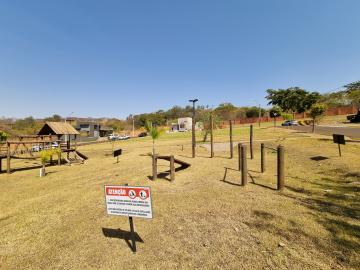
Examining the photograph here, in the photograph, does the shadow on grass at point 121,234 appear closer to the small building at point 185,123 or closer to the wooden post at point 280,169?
the wooden post at point 280,169

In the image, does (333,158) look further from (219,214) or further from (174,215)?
(174,215)

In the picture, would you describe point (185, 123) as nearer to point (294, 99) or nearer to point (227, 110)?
point (227, 110)

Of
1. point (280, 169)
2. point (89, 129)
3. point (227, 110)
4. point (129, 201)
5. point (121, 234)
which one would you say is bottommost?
point (121, 234)

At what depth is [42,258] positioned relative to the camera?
15.1ft

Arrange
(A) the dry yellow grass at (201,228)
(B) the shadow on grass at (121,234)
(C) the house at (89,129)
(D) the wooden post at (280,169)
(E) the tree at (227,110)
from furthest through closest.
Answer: (E) the tree at (227,110), (C) the house at (89,129), (D) the wooden post at (280,169), (B) the shadow on grass at (121,234), (A) the dry yellow grass at (201,228)

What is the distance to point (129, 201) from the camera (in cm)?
445

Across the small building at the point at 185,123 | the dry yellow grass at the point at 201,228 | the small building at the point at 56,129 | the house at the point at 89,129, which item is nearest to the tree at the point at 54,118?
the house at the point at 89,129

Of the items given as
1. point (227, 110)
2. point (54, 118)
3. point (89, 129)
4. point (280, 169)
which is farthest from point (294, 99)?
point (54, 118)

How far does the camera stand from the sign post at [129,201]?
4.29 meters

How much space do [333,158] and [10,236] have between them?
1412 centimetres

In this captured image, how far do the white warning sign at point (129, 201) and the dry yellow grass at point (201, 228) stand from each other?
2.69 ft

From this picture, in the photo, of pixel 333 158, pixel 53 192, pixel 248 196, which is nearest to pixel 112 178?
pixel 53 192

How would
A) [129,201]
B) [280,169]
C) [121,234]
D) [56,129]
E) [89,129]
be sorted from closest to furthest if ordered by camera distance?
[129,201] < [121,234] < [280,169] < [56,129] < [89,129]

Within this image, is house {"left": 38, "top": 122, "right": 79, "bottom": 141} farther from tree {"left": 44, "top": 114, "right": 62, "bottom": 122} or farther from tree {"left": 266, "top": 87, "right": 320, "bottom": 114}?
tree {"left": 44, "top": 114, "right": 62, "bottom": 122}
